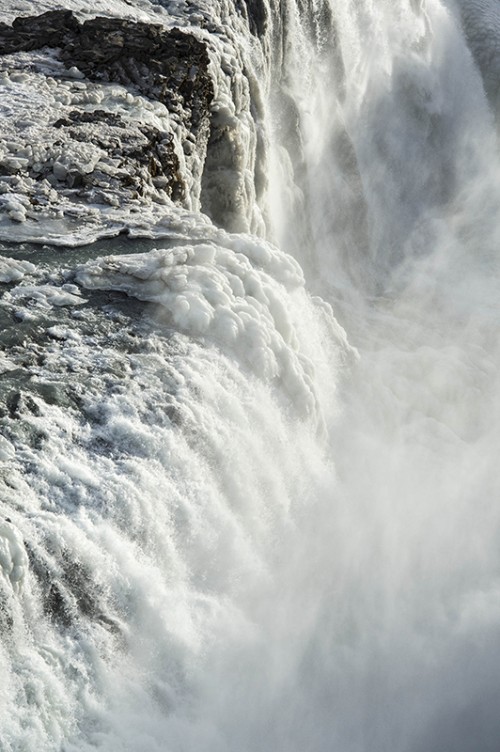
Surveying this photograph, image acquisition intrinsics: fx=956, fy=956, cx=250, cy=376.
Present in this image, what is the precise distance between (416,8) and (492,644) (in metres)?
19.3

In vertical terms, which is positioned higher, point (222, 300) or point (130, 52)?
point (130, 52)

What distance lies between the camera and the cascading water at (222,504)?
575cm

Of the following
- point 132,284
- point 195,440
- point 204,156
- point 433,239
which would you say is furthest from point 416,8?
point 195,440

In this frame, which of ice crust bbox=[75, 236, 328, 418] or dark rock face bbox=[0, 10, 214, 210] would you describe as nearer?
ice crust bbox=[75, 236, 328, 418]

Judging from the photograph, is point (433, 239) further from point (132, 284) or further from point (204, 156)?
point (132, 284)

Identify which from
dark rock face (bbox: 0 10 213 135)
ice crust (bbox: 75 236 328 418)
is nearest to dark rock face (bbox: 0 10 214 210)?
dark rock face (bbox: 0 10 213 135)

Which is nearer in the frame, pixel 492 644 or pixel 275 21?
pixel 492 644

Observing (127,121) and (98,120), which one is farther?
(127,121)

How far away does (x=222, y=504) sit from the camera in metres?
7.11

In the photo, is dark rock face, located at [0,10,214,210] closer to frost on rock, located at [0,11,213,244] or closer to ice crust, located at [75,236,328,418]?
frost on rock, located at [0,11,213,244]

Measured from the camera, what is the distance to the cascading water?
5746 millimetres

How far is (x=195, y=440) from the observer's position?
7047 mm

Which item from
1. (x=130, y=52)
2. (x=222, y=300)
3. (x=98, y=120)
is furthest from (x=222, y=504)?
(x=130, y=52)

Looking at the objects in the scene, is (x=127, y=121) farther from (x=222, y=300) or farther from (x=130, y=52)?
(x=222, y=300)
